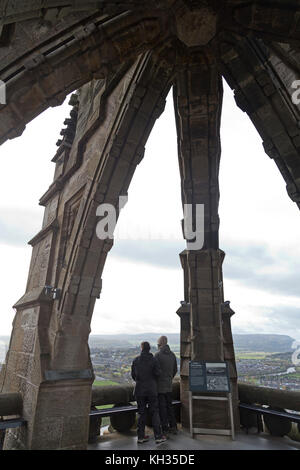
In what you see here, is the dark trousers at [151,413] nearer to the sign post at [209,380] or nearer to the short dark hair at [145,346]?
the short dark hair at [145,346]

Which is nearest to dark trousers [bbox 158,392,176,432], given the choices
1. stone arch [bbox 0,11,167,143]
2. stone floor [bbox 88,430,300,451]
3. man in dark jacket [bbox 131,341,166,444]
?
stone floor [bbox 88,430,300,451]

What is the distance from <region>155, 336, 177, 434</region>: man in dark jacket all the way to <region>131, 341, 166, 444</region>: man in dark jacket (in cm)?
45

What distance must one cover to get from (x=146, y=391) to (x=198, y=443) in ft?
5.30

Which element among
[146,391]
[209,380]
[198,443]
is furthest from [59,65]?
[198,443]

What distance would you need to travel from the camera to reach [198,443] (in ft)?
17.7

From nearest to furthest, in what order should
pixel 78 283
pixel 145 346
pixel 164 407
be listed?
pixel 145 346 → pixel 164 407 → pixel 78 283

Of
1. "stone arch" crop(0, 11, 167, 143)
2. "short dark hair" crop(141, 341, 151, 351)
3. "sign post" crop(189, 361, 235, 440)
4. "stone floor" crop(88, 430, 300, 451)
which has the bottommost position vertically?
"stone floor" crop(88, 430, 300, 451)

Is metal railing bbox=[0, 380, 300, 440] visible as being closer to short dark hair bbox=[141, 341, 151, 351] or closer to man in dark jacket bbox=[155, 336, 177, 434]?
man in dark jacket bbox=[155, 336, 177, 434]

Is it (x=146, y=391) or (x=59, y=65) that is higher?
(x=59, y=65)

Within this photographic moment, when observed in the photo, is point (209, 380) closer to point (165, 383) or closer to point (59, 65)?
point (165, 383)

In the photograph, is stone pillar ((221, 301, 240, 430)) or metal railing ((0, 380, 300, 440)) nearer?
metal railing ((0, 380, 300, 440))

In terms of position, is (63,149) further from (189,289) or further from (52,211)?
(189,289)

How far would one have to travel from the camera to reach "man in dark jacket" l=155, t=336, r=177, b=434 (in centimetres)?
553

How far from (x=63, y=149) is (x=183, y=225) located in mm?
4274
